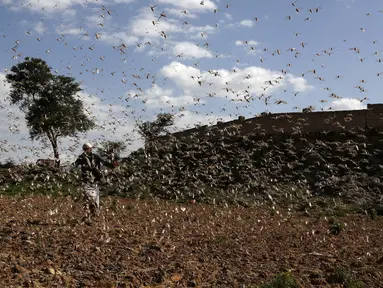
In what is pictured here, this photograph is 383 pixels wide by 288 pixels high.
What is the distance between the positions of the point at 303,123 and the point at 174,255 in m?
31.2

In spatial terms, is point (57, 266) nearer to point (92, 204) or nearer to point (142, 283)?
point (142, 283)

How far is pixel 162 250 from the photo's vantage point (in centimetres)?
948

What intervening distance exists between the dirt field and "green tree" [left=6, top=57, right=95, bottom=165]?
34.2 meters

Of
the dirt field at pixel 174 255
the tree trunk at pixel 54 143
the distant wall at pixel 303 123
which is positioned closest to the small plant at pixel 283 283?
the dirt field at pixel 174 255

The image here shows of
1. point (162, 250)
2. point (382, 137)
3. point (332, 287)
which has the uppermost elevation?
point (382, 137)

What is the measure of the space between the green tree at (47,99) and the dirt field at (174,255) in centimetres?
3415

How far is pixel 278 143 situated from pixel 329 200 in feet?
42.2

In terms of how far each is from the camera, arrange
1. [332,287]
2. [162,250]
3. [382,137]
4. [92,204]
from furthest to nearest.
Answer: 1. [382,137]
2. [92,204]
3. [162,250]
4. [332,287]

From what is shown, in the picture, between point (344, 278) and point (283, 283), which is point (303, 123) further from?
point (283, 283)

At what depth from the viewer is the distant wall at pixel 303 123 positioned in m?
37.5

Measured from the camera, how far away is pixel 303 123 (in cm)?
3900

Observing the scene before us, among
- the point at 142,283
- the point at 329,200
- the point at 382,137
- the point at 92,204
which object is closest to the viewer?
the point at 142,283

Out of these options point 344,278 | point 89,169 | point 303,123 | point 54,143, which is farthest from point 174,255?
point 54,143

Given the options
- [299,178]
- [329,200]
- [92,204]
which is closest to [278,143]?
[299,178]
